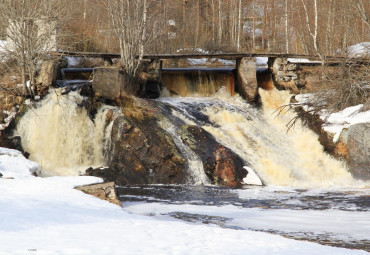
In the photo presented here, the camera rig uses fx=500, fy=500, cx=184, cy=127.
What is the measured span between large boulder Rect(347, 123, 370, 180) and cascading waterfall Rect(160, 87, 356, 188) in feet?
1.03

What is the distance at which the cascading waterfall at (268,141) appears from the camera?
15.2 meters

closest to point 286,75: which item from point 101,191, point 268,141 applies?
point 268,141

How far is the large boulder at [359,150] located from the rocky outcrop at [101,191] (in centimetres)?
878

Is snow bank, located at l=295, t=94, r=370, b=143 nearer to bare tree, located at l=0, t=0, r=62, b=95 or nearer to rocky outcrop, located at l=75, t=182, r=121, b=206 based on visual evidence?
rocky outcrop, located at l=75, t=182, r=121, b=206

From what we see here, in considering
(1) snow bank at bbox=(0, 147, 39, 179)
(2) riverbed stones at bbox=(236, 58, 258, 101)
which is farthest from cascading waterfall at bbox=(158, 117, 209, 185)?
(2) riverbed stones at bbox=(236, 58, 258, 101)

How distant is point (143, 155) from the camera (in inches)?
582

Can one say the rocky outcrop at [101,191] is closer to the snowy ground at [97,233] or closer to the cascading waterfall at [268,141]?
the snowy ground at [97,233]

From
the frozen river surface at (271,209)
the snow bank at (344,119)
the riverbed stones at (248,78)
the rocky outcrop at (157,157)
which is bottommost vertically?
the frozen river surface at (271,209)

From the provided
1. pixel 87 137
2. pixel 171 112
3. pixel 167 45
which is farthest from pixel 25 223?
pixel 167 45

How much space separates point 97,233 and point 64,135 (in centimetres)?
942

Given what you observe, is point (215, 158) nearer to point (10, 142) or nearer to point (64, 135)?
point (64, 135)

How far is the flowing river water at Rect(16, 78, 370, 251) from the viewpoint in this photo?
9.42 m

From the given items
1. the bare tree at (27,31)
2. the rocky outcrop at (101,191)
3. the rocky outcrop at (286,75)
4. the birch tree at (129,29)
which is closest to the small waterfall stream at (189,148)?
the bare tree at (27,31)

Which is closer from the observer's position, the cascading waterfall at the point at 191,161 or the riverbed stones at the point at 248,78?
the cascading waterfall at the point at 191,161
